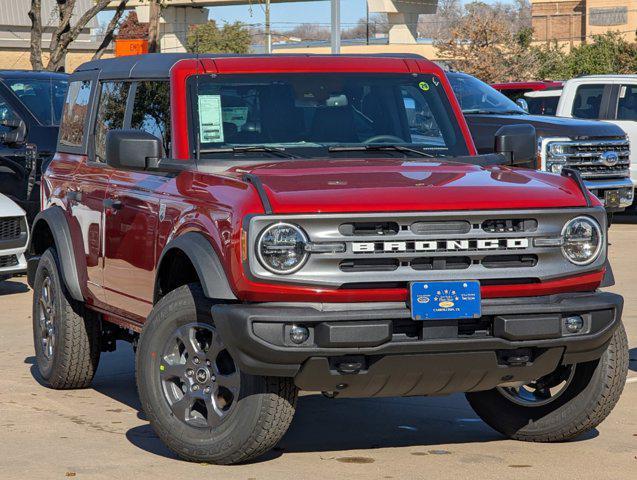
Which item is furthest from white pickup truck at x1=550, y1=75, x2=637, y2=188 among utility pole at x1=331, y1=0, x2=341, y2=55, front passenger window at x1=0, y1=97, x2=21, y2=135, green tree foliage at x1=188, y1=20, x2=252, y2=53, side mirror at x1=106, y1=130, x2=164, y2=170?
green tree foliage at x1=188, y1=20, x2=252, y2=53

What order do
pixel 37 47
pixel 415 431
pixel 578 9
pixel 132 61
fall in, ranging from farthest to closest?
1. pixel 578 9
2. pixel 37 47
3. pixel 132 61
4. pixel 415 431

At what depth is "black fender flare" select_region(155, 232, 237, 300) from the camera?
20.1ft

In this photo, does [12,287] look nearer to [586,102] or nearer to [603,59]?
[586,102]

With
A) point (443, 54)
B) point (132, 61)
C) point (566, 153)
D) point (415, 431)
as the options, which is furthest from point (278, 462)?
point (443, 54)

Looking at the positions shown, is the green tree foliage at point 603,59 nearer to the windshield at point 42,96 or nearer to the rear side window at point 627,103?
the rear side window at point 627,103

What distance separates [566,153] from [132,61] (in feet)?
35.4

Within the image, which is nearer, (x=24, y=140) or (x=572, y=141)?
(x=24, y=140)

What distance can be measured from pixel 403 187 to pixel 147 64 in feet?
7.34

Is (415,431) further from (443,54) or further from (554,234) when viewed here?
(443,54)

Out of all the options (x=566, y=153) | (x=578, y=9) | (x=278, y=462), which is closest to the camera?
(x=278, y=462)

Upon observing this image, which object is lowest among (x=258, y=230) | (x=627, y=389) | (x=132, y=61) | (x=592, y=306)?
(x=627, y=389)

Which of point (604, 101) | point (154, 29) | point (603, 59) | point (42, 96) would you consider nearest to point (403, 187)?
point (42, 96)

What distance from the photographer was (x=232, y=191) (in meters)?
6.36

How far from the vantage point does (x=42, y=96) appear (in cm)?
1619
